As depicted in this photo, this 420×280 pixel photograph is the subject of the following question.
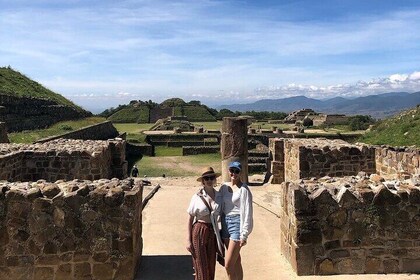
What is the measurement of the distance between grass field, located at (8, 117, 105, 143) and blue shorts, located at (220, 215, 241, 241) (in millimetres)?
19515

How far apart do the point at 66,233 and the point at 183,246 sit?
2.73 metres

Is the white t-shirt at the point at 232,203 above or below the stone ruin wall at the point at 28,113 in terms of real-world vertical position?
below

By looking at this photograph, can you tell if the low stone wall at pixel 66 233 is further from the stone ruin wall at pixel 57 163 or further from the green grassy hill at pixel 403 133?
the green grassy hill at pixel 403 133

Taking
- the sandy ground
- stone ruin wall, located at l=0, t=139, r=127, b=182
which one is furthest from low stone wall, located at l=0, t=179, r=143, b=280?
stone ruin wall, located at l=0, t=139, r=127, b=182

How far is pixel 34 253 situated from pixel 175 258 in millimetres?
2428

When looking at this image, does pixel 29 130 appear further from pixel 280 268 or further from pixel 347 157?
pixel 280 268

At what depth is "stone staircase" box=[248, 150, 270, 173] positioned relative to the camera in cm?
2528

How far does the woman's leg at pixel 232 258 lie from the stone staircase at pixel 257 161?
1785 cm

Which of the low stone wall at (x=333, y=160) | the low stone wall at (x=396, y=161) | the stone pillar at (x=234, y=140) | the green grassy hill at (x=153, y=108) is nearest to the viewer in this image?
the low stone wall at (x=396, y=161)

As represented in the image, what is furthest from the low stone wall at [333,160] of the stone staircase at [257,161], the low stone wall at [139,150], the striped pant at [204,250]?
the low stone wall at [139,150]

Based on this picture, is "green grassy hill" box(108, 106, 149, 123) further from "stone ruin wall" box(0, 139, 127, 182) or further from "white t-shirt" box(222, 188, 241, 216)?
"white t-shirt" box(222, 188, 241, 216)

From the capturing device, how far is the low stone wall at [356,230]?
6.39m

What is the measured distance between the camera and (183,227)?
385 inches

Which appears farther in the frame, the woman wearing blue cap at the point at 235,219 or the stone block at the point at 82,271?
the stone block at the point at 82,271
